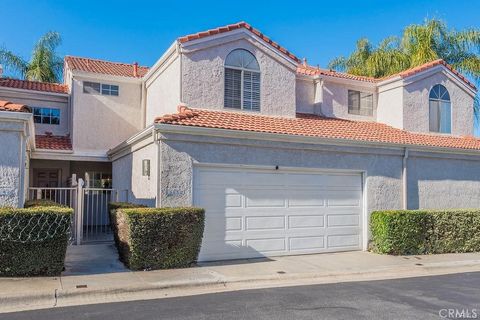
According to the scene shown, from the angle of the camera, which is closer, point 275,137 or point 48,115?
point 275,137

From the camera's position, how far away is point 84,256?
36.9ft

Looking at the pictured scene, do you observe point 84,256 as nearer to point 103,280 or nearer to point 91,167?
point 103,280

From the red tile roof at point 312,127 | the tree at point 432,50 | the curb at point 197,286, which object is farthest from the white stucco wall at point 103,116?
the tree at point 432,50

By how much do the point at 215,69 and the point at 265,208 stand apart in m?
4.58

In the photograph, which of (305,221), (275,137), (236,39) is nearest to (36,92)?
(236,39)

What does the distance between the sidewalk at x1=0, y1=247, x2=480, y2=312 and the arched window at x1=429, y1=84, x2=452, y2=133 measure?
21.0 ft

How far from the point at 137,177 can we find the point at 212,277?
5049 mm

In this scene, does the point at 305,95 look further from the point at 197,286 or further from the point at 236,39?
the point at 197,286

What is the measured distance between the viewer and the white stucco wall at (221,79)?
43.4 ft

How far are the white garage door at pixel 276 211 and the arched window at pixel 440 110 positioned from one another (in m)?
5.97

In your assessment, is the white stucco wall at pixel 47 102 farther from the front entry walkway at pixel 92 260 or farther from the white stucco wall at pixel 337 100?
the white stucco wall at pixel 337 100

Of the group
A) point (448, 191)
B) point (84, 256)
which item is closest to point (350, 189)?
point (448, 191)

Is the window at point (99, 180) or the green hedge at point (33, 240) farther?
the window at point (99, 180)

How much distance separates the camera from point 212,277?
9.07 m
